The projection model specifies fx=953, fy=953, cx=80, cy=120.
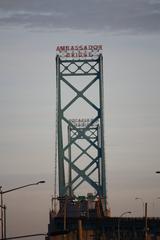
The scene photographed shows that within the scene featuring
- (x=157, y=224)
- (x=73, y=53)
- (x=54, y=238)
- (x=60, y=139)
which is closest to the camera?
(x=54, y=238)

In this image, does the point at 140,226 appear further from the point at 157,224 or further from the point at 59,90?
the point at 59,90

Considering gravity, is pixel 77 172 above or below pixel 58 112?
below

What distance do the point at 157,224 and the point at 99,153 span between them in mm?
45355

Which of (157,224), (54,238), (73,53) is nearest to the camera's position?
(54,238)

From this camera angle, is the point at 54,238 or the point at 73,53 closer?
the point at 54,238

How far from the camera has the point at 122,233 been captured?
148 metres

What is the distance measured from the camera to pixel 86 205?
175125 mm

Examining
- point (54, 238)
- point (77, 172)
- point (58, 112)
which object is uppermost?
point (58, 112)

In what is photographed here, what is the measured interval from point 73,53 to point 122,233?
34230 mm

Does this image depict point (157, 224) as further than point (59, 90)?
No

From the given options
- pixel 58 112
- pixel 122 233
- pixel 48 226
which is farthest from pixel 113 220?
pixel 58 112

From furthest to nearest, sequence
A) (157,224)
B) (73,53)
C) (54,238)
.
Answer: (73,53) < (157,224) < (54,238)

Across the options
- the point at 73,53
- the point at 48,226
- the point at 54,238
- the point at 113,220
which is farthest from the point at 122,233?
the point at 54,238

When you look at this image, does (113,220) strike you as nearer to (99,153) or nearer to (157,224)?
(157,224)
